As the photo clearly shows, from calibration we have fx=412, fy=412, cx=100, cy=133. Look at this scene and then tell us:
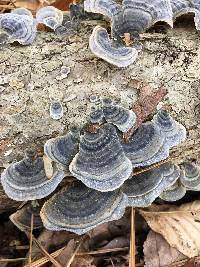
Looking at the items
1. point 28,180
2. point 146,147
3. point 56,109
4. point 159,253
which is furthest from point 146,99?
point 159,253

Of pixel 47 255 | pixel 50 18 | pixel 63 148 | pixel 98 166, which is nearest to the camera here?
pixel 98 166

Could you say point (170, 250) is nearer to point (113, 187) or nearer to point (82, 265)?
point (82, 265)

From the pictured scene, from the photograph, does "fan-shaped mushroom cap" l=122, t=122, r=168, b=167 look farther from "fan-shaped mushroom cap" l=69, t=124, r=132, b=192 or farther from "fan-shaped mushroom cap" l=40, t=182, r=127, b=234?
"fan-shaped mushroom cap" l=40, t=182, r=127, b=234

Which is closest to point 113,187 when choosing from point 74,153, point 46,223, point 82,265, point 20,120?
point 74,153

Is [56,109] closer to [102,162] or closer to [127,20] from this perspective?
[102,162]

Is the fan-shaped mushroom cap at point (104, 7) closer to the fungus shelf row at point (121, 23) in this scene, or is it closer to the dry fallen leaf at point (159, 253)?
the fungus shelf row at point (121, 23)

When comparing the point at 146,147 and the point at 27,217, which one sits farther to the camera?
the point at 27,217
